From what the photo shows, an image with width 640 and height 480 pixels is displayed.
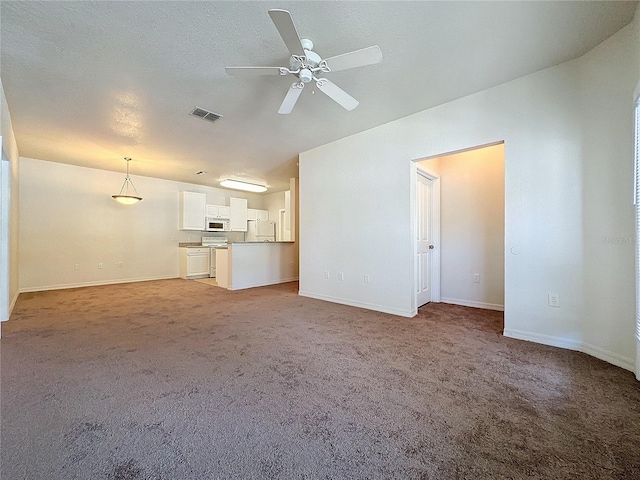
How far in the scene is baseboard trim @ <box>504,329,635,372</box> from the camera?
81.1 inches

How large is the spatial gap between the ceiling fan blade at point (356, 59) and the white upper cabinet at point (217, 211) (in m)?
6.42

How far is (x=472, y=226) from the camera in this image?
13.6ft

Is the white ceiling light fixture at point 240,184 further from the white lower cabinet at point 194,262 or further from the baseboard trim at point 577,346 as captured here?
the baseboard trim at point 577,346

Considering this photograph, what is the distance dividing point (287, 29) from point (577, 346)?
3532mm

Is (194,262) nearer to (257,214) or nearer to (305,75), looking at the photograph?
(257,214)

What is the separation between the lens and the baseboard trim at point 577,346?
2061mm

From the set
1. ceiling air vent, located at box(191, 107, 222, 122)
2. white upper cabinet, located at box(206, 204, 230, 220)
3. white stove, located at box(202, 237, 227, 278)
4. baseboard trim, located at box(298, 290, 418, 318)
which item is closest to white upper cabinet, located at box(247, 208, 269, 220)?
white upper cabinet, located at box(206, 204, 230, 220)

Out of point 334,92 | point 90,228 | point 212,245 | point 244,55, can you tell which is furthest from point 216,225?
point 334,92

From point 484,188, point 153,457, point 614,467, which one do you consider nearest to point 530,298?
point 614,467

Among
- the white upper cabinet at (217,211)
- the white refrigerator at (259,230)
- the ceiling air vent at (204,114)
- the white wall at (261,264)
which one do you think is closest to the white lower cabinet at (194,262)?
the white upper cabinet at (217,211)

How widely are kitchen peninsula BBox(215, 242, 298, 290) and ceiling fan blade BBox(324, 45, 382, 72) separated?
4.16 m

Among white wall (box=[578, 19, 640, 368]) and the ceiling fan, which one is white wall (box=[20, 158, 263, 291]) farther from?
white wall (box=[578, 19, 640, 368])

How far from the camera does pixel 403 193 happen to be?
11.6ft

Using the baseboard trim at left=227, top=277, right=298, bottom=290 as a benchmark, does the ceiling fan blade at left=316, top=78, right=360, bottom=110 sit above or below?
above
